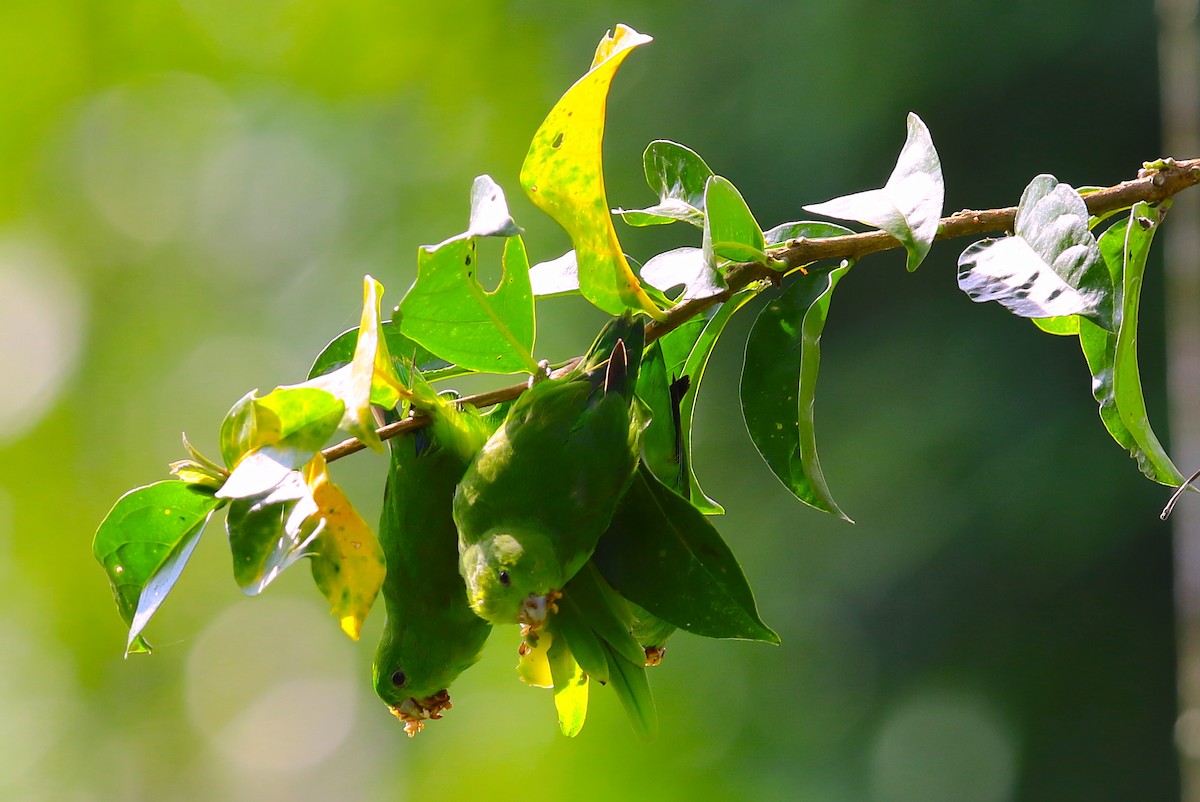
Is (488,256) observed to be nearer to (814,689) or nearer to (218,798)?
(814,689)

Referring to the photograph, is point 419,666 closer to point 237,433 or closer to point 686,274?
point 237,433

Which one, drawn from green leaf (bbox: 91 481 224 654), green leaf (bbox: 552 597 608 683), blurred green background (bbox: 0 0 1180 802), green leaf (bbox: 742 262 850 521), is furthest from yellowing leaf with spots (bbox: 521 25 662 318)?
blurred green background (bbox: 0 0 1180 802)

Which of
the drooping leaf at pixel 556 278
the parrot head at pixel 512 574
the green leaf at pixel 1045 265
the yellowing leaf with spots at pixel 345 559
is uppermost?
the green leaf at pixel 1045 265

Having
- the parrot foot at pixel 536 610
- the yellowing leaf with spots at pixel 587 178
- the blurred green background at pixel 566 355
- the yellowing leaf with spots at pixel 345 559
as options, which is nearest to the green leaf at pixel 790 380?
the yellowing leaf with spots at pixel 587 178

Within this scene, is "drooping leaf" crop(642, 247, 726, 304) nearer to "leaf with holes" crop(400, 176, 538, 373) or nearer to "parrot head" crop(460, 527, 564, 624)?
"leaf with holes" crop(400, 176, 538, 373)

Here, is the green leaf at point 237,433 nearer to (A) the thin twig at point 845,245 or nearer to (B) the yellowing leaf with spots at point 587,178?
(A) the thin twig at point 845,245
